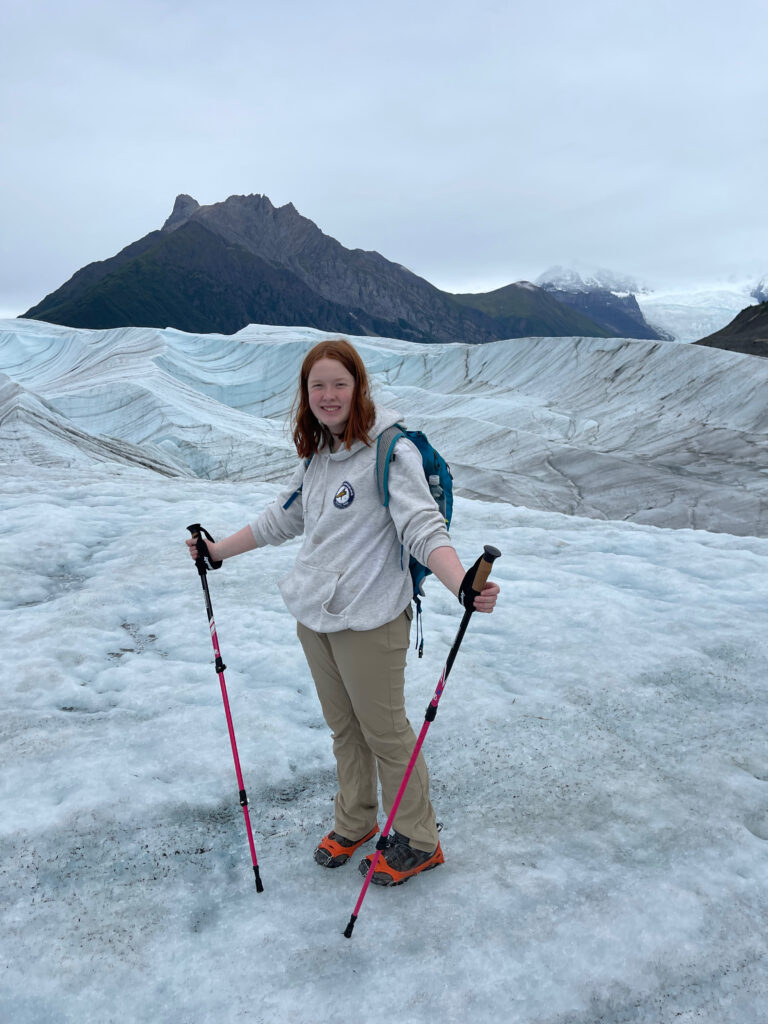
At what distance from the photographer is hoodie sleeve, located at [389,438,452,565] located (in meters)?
2.30

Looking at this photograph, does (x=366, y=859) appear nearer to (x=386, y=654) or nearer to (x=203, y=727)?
(x=386, y=654)

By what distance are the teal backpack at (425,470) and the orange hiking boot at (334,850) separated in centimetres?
112

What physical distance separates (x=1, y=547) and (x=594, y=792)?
19.2ft

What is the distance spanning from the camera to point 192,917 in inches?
101

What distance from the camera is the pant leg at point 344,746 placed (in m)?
2.62

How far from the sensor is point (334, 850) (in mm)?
2814

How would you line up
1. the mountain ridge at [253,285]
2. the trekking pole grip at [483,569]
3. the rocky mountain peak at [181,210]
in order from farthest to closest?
the rocky mountain peak at [181,210]
the mountain ridge at [253,285]
the trekking pole grip at [483,569]

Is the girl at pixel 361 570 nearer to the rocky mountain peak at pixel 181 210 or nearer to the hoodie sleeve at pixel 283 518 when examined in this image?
the hoodie sleeve at pixel 283 518

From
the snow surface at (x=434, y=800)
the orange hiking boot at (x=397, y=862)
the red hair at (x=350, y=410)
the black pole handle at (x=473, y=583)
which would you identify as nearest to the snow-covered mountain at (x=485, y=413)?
the snow surface at (x=434, y=800)

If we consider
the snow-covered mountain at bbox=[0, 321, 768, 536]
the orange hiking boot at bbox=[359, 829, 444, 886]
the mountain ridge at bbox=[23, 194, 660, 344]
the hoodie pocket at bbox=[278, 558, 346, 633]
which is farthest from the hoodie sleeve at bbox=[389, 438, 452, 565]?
the mountain ridge at bbox=[23, 194, 660, 344]

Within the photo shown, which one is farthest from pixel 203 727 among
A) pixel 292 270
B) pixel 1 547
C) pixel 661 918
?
pixel 292 270

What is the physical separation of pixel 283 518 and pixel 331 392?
0.69 meters

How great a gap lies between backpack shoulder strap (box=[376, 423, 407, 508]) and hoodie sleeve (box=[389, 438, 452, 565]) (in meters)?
0.02

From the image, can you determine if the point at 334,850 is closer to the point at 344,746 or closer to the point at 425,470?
the point at 344,746
